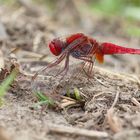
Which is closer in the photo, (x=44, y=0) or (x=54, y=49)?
(x=54, y=49)

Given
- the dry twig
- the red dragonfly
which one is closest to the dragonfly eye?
the red dragonfly

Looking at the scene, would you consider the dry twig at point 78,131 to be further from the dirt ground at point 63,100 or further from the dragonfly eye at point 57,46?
the dragonfly eye at point 57,46

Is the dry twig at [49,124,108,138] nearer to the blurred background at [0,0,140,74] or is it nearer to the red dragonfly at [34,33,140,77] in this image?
the red dragonfly at [34,33,140,77]

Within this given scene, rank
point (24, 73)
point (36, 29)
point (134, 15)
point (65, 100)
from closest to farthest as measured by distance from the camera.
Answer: point (65, 100)
point (24, 73)
point (36, 29)
point (134, 15)

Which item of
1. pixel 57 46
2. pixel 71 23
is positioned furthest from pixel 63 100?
pixel 71 23

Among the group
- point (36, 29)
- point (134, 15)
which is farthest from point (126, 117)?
point (134, 15)

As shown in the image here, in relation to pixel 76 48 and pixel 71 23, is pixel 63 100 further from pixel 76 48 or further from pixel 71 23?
pixel 71 23

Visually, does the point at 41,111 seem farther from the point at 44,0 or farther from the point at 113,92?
the point at 44,0

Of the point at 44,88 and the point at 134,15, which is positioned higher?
the point at 134,15
